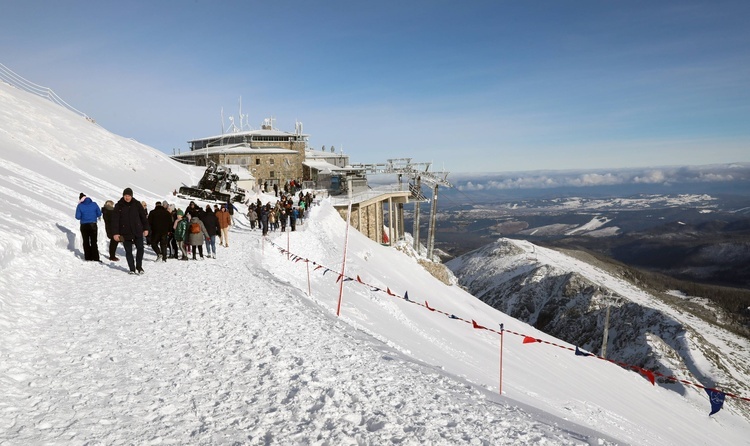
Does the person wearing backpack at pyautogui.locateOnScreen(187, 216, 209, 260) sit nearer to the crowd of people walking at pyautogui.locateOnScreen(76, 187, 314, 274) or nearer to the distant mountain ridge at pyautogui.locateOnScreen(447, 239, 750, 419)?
the crowd of people walking at pyautogui.locateOnScreen(76, 187, 314, 274)

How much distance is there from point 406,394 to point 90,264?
11.2 metres

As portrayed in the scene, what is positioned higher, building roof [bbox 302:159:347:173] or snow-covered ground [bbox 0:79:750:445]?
building roof [bbox 302:159:347:173]

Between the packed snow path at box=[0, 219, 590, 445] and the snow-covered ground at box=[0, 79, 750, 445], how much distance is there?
25 millimetres

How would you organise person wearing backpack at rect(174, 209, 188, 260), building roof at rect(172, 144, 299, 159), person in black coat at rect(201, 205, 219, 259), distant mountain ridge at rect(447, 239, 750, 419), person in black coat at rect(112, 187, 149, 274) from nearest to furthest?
person in black coat at rect(112, 187, 149, 274)
person wearing backpack at rect(174, 209, 188, 260)
person in black coat at rect(201, 205, 219, 259)
distant mountain ridge at rect(447, 239, 750, 419)
building roof at rect(172, 144, 299, 159)

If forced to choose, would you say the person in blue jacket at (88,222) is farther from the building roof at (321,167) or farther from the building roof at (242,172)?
the building roof at (321,167)

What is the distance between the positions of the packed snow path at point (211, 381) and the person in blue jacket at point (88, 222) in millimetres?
2584

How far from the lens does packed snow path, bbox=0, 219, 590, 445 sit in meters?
4.77

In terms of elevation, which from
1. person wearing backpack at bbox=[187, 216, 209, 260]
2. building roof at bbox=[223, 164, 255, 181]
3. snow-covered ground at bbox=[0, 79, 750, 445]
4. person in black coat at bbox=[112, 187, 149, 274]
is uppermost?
building roof at bbox=[223, 164, 255, 181]

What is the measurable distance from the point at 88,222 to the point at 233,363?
8.66 meters

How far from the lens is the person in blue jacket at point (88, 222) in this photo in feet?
40.1

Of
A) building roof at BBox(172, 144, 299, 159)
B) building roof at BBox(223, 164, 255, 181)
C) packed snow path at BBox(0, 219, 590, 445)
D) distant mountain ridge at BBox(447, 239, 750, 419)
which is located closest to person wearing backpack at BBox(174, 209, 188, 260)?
packed snow path at BBox(0, 219, 590, 445)

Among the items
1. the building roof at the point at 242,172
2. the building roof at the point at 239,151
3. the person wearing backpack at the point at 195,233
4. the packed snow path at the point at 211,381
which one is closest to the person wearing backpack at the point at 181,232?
the person wearing backpack at the point at 195,233

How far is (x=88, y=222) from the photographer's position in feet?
40.8

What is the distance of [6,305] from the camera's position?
8.05 m
